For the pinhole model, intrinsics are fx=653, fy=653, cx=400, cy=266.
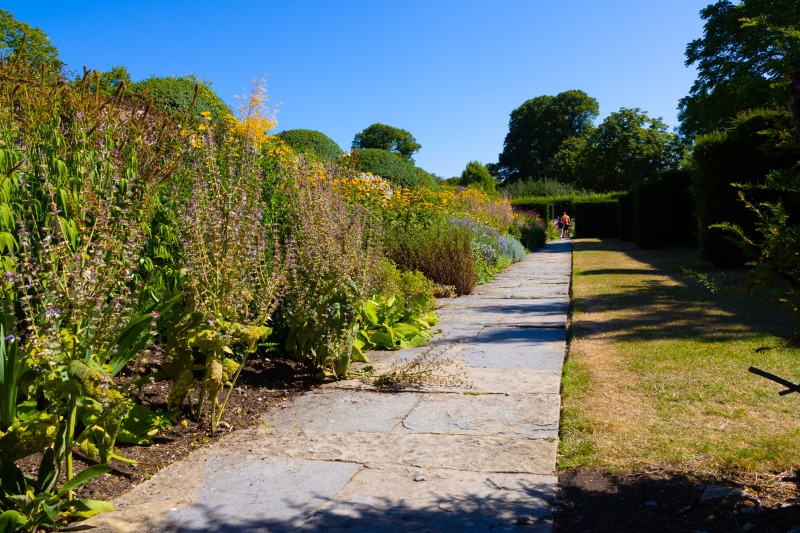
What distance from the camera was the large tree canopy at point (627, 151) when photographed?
44.4 metres

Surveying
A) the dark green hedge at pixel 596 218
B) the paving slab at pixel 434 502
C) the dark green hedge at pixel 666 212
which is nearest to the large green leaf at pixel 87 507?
the paving slab at pixel 434 502

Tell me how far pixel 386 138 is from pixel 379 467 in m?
79.3

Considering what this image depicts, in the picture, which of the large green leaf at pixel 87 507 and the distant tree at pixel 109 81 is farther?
the distant tree at pixel 109 81

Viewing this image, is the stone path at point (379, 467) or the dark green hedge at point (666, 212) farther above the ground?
the dark green hedge at point (666, 212)

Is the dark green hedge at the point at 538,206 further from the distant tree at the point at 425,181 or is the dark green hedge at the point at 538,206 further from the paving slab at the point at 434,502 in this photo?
the paving slab at the point at 434,502

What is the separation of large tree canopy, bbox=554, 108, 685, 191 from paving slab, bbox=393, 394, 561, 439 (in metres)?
42.2

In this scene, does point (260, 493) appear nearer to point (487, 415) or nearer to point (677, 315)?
point (487, 415)

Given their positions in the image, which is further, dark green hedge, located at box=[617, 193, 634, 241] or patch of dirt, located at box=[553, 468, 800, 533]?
dark green hedge, located at box=[617, 193, 634, 241]

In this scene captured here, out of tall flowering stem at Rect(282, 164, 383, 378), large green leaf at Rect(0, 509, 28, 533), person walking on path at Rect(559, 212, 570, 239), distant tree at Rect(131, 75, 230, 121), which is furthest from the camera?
person walking on path at Rect(559, 212, 570, 239)

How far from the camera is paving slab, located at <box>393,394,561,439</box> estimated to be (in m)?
3.38

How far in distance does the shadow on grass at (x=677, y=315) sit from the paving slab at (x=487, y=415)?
5.21 ft

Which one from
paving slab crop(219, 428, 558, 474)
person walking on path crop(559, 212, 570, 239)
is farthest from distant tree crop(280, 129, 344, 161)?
person walking on path crop(559, 212, 570, 239)

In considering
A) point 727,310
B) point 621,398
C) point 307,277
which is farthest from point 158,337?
point 727,310

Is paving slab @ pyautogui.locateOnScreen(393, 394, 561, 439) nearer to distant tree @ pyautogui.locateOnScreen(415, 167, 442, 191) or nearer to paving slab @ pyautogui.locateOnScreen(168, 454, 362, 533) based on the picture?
paving slab @ pyautogui.locateOnScreen(168, 454, 362, 533)
